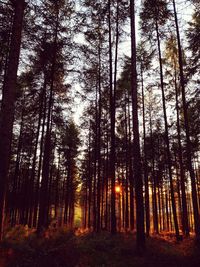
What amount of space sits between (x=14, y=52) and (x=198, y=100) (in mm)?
10325

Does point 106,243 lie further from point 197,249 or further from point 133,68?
point 133,68

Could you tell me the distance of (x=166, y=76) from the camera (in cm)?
1792

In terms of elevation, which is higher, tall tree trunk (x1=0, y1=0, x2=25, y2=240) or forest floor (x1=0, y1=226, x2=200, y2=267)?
tall tree trunk (x1=0, y1=0, x2=25, y2=240)

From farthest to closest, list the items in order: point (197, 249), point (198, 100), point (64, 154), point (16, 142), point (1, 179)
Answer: point (64, 154), point (16, 142), point (198, 100), point (197, 249), point (1, 179)

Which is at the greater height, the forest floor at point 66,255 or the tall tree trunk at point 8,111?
the tall tree trunk at point 8,111

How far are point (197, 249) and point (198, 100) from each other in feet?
26.5

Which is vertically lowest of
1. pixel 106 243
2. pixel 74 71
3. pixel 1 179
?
pixel 106 243

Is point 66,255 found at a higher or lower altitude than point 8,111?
lower

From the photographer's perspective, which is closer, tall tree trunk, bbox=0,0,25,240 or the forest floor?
tall tree trunk, bbox=0,0,25,240

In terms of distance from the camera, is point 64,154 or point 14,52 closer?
point 14,52

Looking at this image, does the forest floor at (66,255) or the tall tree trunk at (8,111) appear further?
the forest floor at (66,255)

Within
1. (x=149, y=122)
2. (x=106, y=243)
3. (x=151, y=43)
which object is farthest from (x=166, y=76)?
(x=106, y=243)

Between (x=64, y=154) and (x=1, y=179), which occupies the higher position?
(x=64, y=154)

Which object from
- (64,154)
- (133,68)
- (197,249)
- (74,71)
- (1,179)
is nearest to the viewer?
(1,179)
